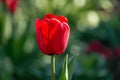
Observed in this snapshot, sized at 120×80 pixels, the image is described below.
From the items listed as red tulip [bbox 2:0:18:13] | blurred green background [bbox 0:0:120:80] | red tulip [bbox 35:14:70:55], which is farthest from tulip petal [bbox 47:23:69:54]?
red tulip [bbox 2:0:18:13]

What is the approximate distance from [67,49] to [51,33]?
A: 3132 millimetres

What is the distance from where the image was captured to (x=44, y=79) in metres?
3.65

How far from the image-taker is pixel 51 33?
1912 millimetres

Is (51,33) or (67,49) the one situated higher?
(51,33)

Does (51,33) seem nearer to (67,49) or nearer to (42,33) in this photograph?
(42,33)

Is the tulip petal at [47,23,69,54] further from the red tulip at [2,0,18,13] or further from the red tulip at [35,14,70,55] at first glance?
the red tulip at [2,0,18,13]

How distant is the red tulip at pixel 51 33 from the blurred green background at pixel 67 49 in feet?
3.26

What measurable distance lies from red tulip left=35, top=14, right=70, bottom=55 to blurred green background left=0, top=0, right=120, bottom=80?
995mm

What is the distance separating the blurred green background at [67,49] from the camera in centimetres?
384

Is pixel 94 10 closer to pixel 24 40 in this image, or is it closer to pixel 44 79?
pixel 24 40

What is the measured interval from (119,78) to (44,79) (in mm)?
723

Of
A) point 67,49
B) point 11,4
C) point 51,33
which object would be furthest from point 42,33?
point 67,49

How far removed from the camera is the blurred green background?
12.6 ft

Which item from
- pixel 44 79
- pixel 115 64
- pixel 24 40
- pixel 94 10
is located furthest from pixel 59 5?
pixel 44 79
